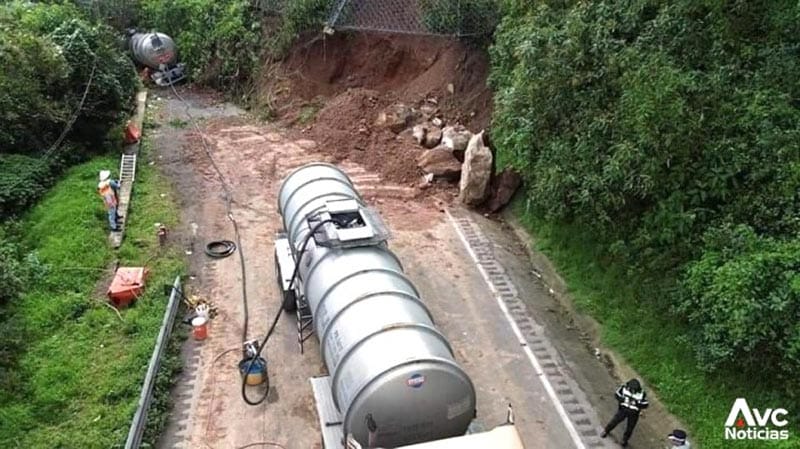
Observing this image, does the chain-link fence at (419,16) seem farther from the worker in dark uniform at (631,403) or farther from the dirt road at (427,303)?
the worker in dark uniform at (631,403)

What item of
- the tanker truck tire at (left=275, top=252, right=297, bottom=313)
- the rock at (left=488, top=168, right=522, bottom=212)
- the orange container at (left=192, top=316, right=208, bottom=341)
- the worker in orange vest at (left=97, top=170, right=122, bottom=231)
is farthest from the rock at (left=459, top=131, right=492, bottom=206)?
the worker in orange vest at (left=97, top=170, right=122, bottom=231)

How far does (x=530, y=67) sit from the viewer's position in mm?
14711

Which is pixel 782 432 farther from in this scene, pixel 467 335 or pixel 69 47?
pixel 69 47

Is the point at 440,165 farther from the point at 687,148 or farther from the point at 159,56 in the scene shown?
the point at 159,56

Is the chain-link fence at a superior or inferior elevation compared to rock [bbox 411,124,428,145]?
superior

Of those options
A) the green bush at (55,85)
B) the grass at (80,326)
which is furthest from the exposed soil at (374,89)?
the grass at (80,326)

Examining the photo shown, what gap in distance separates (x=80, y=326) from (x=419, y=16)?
15.6 metres

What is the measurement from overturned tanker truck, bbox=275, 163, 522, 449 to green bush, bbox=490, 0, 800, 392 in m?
4.34

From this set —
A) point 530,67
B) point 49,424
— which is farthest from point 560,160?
point 49,424

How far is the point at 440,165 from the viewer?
2020 cm

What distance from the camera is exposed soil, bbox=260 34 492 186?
2173cm

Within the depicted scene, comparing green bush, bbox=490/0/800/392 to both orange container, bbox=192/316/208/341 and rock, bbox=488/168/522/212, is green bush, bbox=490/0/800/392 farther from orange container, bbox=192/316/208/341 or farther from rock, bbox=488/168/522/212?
orange container, bbox=192/316/208/341

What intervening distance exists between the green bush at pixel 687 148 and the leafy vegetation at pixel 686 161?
0.08ft

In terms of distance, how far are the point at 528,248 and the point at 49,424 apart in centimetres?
1135
